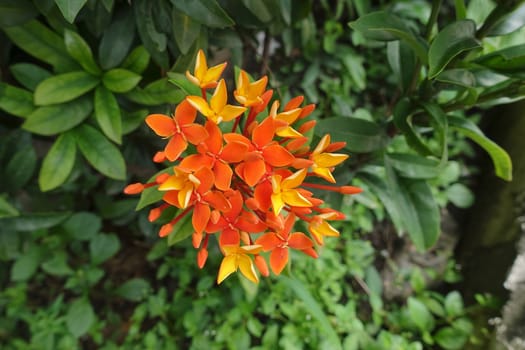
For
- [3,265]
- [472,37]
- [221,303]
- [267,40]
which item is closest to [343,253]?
[221,303]

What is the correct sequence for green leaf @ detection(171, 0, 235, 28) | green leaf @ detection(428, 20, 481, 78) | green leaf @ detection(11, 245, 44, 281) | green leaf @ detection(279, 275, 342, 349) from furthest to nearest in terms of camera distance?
green leaf @ detection(11, 245, 44, 281)
green leaf @ detection(279, 275, 342, 349)
green leaf @ detection(171, 0, 235, 28)
green leaf @ detection(428, 20, 481, 78)

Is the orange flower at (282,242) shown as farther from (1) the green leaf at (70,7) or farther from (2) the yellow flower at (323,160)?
(1) the green leaf at (70,7)

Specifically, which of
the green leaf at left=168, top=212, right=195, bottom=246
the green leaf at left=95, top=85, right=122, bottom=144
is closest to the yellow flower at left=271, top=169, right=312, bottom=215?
the green leaf at left=168, top=212, right=195, bottom=246

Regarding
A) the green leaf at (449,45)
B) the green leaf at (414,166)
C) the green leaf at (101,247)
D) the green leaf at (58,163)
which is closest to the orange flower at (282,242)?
the green leaf at (449,45)

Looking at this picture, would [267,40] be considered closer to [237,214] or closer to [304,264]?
[304,264]

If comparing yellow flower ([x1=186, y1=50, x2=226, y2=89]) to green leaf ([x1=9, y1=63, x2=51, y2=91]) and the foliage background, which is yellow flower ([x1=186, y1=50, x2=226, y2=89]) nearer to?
the foliage background

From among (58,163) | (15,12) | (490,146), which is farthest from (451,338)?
(15,12)
